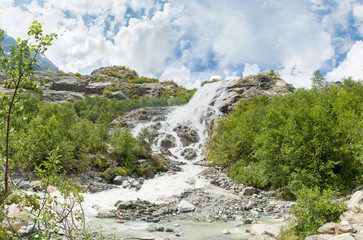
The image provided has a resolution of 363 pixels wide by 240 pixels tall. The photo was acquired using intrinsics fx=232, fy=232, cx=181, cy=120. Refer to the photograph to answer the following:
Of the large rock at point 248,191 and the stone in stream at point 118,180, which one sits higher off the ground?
the stone in stream at point 118,180

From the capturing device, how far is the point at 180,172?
97.0 ft

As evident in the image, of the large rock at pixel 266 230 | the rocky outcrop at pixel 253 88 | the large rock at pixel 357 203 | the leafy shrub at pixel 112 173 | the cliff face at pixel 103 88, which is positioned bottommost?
the large rock at pixel 266 230

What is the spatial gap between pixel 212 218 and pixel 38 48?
1380cm

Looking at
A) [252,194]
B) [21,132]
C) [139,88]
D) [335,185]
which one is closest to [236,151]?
[252,194]

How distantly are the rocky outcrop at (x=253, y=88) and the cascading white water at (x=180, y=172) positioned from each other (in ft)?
6.77

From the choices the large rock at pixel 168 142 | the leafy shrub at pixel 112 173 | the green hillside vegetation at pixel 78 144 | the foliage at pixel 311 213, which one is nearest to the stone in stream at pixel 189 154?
the large rock at pixel 168 142

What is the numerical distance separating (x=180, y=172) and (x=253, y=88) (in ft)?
108

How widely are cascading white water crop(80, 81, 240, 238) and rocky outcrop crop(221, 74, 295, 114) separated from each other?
6.77ft

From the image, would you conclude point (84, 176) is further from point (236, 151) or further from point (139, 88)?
point (139, 88)

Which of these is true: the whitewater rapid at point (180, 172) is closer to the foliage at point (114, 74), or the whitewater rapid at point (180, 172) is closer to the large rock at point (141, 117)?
the large rock at point (141, 117)

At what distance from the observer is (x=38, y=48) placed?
3758mm

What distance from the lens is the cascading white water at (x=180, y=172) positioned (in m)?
18.5

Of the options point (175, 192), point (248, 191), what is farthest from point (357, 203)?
point (175, 192)

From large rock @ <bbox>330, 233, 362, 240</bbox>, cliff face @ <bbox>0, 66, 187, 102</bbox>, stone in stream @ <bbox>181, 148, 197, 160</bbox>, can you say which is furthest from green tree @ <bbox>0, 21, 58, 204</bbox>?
cliff face @ <bbox>0, 66, 187, 102</bbox>
